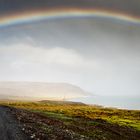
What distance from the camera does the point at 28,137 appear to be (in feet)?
101

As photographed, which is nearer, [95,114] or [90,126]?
[90,126]

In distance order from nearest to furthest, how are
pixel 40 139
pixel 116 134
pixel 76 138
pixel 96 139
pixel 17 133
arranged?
pixel 40 139 < pixel 17 133 < pixel 76 138 < pixel 96 139 < pixel 116 134

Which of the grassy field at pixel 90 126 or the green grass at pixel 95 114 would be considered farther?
the green grass at pixel 95 114

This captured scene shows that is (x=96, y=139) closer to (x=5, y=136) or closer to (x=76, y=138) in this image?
(x=76, y=138)

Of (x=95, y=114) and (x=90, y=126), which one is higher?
(x=95, y=114)

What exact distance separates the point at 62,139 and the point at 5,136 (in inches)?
254

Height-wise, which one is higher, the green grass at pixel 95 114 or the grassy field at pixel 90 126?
the green grass at pixel 95 114

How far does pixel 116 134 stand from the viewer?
50375 mm

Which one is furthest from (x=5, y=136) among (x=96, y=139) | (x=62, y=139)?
(x=96, y=139)

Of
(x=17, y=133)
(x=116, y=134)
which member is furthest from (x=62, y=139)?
(x=116, y=134)

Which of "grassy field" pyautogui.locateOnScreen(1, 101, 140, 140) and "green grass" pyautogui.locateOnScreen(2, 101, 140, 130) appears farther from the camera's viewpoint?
"green grass" pyautogui.locateOnScreen(2, 101, 140, 130)

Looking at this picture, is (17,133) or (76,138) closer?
(17,133)

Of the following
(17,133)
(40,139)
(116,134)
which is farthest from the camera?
(116,134)

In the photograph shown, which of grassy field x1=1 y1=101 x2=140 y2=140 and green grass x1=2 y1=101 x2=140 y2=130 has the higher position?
green grass x1=2 y1=101 x2=140 y2=130
